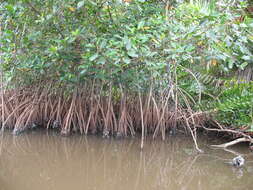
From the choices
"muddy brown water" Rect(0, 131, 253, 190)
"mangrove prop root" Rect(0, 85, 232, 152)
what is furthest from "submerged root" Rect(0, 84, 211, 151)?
"muddy brown water" Rect(0, 131, 253, 190)

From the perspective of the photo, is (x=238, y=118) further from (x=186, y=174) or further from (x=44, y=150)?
(x=44, y=150)

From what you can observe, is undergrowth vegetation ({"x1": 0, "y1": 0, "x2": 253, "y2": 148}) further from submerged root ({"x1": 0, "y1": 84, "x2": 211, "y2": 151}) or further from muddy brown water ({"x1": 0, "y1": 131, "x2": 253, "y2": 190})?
muddy brown water ({"x1": 0, "y1": 131, "x2": 253, "y2": 190})

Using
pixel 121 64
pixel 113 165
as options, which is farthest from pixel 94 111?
pixel 113 165

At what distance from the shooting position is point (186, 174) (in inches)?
→ 111

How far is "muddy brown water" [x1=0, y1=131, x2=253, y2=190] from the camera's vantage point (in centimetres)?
253

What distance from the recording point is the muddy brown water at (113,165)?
2.53m

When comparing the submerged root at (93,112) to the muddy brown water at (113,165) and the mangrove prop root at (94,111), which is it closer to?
the mangrove prop root at (94,111)

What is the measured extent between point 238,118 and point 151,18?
1.76 meters

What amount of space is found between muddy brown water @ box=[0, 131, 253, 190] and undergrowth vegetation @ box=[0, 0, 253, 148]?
12.7 inches

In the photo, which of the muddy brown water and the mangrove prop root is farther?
the mangrove prop root

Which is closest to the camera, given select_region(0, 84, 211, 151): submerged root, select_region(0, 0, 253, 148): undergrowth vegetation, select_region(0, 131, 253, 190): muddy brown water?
select_region(0, 131, 253, 190): muddy brown water

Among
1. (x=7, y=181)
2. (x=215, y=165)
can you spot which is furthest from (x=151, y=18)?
(x=7, y=181)

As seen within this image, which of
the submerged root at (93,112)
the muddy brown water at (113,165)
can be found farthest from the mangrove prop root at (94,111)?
the muddy brown water at (113,165)

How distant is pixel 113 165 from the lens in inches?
119
